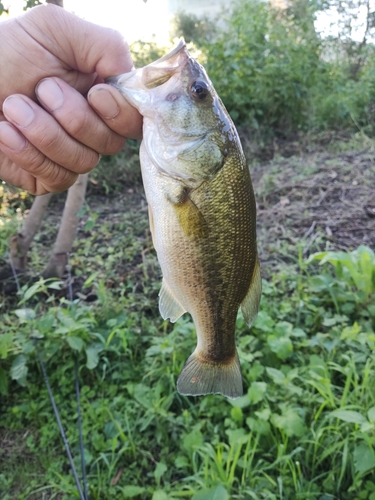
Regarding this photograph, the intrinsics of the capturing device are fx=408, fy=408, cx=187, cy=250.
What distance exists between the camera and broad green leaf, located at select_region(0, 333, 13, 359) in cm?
258

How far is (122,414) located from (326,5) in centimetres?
994

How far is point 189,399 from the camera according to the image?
8.64 feet

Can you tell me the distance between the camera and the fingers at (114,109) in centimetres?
133

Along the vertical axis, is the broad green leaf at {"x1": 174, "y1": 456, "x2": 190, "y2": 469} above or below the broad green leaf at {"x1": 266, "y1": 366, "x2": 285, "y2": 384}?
below

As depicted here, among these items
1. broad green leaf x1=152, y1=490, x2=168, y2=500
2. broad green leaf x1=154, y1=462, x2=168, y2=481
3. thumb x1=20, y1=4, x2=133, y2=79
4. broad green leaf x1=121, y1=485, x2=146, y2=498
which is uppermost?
thumb x1=20, y1=4, x2=133, y2=79

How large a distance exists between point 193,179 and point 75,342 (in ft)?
5.75

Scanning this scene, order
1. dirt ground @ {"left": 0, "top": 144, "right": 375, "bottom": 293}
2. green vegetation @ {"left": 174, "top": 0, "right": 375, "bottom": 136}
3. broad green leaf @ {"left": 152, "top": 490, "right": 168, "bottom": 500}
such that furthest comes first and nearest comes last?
green vegetation @ {"left": 174, "top": 0, "right": 375, "bottom": 136} → dirt ground @ {"left": 0, "top": 144, "right": 375, "bottom": 293} → broad green leaf @ {"left": 152, "top": 490, "right": 168, "bottom": 500}

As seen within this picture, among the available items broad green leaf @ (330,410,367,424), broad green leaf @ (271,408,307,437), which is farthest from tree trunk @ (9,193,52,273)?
broad green leaf @ (330,410,367,424)

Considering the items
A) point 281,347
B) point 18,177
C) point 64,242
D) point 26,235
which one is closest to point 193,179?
point 18,177

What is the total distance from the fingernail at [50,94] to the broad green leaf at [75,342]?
5.61 ft

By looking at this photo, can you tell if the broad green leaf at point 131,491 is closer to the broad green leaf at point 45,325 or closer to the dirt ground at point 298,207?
the broad green leaf at point 45,325

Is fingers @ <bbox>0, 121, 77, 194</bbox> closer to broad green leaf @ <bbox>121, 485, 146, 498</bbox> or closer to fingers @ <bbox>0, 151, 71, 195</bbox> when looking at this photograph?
fingers @ <bbox>0, 151, 71, 195</bbox>

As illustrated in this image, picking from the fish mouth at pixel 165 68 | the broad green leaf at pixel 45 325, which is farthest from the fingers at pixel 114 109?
the broad green leaf at pixel 45 325

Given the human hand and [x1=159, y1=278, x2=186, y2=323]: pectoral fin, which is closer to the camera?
the human hand
